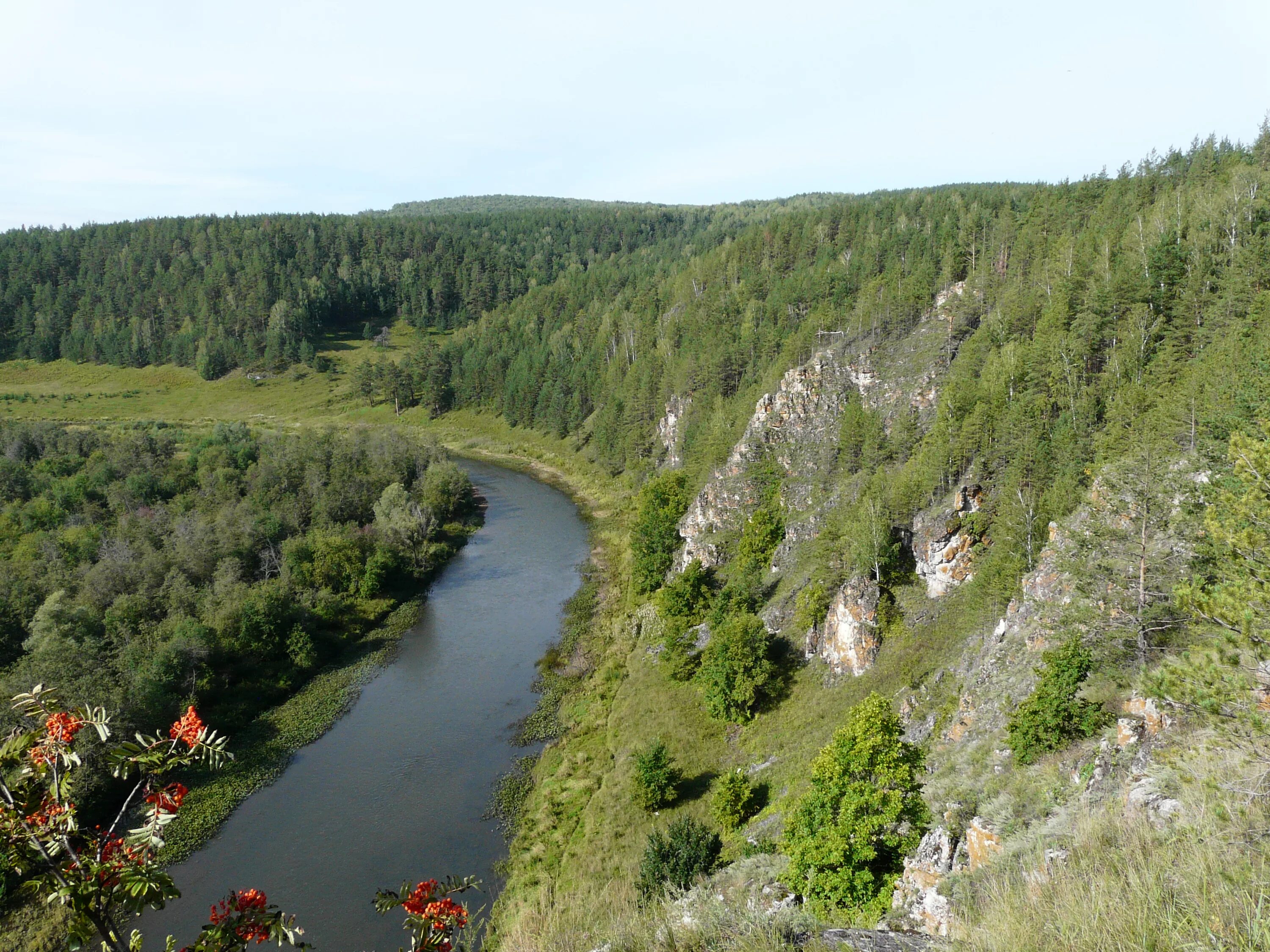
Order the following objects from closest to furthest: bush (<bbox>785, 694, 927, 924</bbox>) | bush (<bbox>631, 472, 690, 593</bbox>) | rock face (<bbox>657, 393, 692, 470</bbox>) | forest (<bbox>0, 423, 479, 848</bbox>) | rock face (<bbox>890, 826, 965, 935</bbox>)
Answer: rock face (<bbox>890, 826, 965, 935</bbox>), bush (<bbox>785, 694, 927, 924</bbox>), forest (<bbox>0, 423, 479, 848</bbox>), bush (<bbox>631, 472, 690, 593</bbox>), rock face (<bbox>657, 393, 692, 470</bbox>)

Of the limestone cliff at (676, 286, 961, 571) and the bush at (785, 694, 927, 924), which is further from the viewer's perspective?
the limestone cliff at (676, 286, 961, 571)

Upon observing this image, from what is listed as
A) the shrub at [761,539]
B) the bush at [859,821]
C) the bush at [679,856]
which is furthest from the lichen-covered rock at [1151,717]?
the shrub at [761,539]

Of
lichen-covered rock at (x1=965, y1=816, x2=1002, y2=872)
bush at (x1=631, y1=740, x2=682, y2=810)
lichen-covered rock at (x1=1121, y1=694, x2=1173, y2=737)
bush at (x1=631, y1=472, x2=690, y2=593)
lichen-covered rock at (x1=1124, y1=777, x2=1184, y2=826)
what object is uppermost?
lichen-covered rock at (x1=1124, y1=777, x2=1184, y2=826)

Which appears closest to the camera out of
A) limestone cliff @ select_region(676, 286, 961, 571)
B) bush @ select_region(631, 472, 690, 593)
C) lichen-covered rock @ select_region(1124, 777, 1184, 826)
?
lichen-covered rock @ select_region(1124, 777, 1184, 826)

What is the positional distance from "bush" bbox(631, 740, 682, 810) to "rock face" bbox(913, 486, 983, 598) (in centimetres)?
1770

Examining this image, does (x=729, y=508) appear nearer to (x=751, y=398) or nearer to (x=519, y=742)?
(x=751, y=398)

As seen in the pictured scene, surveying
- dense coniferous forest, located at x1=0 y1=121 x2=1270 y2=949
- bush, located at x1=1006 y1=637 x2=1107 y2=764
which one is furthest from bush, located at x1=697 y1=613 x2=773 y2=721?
bush, located at x1=1006 y1=637 x2=1107 y2=764

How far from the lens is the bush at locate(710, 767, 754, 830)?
3039cm

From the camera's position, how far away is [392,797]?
35.8 m

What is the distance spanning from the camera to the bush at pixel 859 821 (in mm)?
19812

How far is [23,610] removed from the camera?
44.9 meters

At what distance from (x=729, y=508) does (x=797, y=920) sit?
47.1 meters

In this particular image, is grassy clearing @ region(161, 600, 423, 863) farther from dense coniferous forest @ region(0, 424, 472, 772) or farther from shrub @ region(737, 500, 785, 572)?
shrub @ region(737, 500, 785, 572)

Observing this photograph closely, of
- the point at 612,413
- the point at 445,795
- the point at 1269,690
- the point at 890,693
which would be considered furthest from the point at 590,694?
the point at 612,413
